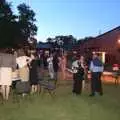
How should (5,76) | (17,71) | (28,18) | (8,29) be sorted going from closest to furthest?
(5,76), (17,71), (8,29), (28,18)

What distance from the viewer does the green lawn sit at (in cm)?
1470

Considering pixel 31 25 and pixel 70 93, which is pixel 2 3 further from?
pixel 70 93

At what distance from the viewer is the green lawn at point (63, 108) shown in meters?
14.7

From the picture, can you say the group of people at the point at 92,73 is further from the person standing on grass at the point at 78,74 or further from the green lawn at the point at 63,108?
the green lawn at the point at 63,108

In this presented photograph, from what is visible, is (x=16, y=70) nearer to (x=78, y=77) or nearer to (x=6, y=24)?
(x=78, y=77)

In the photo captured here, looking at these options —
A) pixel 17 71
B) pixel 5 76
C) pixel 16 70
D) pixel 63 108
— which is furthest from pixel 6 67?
pixel 63 108

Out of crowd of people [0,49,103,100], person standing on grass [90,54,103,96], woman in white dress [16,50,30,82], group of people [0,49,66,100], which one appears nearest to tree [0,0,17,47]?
crowd of people [0,49,103,100]

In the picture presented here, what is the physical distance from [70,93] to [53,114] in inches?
272

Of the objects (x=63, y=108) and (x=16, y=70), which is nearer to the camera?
(x=63, y=108)

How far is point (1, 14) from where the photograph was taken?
225ft

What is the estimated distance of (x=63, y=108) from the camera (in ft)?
54.0

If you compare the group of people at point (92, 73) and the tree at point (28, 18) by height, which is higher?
the tree at point (28, 18)

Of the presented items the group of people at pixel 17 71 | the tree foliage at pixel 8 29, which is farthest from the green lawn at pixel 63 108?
the tree foliage at pixel 8 29

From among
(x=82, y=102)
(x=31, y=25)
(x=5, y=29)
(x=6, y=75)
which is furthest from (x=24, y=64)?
(x=31, y=25)
